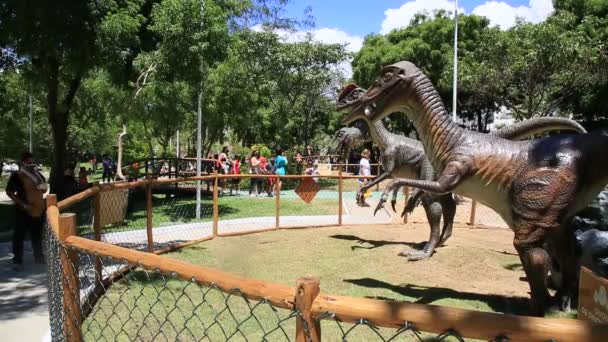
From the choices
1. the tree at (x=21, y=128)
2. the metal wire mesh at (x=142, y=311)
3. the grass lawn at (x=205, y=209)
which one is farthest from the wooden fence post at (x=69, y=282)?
the tree at (x=21, y=128)

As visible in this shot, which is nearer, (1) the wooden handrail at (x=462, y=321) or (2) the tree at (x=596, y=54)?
(1) the wooden handrail at (x=462, y=321)

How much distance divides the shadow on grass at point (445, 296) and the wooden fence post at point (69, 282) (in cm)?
340

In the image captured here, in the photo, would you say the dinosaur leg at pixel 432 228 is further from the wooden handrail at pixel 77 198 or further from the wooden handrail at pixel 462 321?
the wooden handrail at pixel 462 321

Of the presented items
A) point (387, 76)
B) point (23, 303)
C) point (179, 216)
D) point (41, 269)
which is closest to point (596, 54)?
point (179, 216)

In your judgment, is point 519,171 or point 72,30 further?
point 72,30

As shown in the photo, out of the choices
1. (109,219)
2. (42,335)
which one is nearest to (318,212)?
(109,219)

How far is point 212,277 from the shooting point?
1.83 metres

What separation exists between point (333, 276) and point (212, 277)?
4724 mm

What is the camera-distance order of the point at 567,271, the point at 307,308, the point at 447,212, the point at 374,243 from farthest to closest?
the point at 374,243 < the point at 447,212 < the point at 567,271 < the point at 307,308

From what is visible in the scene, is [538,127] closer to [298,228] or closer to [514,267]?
[514,267]

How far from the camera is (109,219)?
714 centimetres

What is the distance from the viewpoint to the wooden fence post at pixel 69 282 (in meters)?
2.65

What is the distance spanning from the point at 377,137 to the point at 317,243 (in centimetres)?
197

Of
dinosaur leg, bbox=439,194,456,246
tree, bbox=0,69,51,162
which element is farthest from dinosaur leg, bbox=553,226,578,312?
tree, bbox=0,69,51,162
